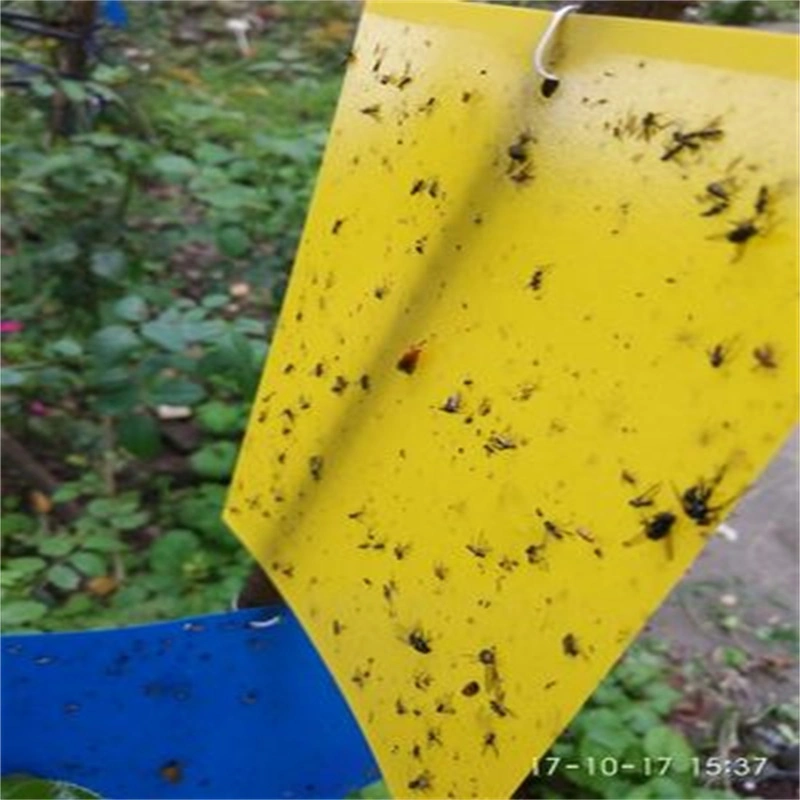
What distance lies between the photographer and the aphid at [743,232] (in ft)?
1.23

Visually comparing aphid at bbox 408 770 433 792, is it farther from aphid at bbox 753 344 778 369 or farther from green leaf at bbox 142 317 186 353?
green leaf at bbox 142 317 186 353

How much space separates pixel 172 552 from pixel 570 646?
998mm

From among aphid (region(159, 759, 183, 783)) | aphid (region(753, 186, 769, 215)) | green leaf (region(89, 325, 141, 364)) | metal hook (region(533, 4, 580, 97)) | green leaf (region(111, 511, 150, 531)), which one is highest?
metal hook (region(533, 4, 580, 97))

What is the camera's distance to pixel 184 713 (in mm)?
781

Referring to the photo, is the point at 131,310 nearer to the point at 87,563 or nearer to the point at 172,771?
the point at 87,563

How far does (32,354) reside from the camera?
4.97ft

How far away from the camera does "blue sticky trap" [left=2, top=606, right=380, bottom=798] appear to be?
0.75 meters

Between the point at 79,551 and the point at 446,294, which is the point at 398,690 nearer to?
the point at 446,294

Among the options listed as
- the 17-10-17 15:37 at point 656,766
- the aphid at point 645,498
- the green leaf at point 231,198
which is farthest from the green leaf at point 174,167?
the aphid at point 645,498

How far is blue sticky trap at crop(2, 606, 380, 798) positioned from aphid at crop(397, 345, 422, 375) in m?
0.28

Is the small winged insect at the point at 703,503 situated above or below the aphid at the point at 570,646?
above

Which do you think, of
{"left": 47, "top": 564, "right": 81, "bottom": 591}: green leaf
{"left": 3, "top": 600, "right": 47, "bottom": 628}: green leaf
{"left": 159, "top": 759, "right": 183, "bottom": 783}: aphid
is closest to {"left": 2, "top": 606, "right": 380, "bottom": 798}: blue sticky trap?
{"left": 159, "top": 759, "right": 183, "bottom": 783}: aphid

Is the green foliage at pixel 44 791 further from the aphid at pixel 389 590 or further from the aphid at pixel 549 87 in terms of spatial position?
the aphid at pixel 549 87

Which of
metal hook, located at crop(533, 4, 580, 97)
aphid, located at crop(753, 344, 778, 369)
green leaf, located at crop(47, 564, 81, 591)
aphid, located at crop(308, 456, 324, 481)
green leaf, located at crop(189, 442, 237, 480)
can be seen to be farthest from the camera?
green leaf, located at crop(189, 442, 237, 480)
